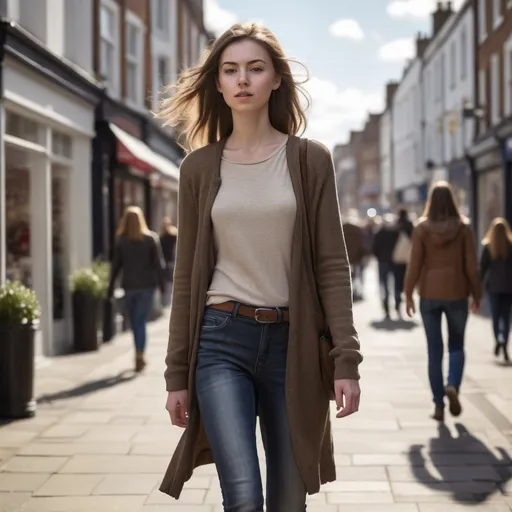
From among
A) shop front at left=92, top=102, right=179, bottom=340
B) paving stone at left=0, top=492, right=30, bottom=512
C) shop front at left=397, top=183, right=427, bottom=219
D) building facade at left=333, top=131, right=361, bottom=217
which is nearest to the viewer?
paving stone at left=0, top=492, right=30, bottom=512

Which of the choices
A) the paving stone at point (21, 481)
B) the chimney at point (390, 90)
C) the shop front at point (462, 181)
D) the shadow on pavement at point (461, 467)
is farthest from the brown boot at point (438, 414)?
the chimney at point (390, 90)

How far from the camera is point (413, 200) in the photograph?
160 feet

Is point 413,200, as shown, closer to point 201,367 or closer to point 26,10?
point 26,10

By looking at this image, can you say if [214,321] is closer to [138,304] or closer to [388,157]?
[138,304]

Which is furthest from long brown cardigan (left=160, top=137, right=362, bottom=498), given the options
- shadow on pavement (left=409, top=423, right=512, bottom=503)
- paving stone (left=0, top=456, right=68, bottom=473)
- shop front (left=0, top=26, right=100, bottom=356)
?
shop front (left=0, top=26, right=100, bottom=356)

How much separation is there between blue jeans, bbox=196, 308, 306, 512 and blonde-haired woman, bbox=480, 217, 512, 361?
26.5ft

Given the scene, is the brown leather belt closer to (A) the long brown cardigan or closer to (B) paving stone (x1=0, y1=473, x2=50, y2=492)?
(A) the long brown cardigan

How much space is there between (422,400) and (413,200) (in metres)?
41.1

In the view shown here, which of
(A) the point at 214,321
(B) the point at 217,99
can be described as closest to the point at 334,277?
(A) the point at 214,321

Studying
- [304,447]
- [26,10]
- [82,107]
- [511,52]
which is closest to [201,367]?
[304,447]

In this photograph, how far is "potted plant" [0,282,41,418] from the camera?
7711 millimetres

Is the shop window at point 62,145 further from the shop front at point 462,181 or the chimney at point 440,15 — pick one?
the chimney at point 440,15

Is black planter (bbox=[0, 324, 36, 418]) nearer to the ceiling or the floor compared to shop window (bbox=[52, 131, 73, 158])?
nearer to the floor

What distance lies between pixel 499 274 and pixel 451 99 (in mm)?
25291
